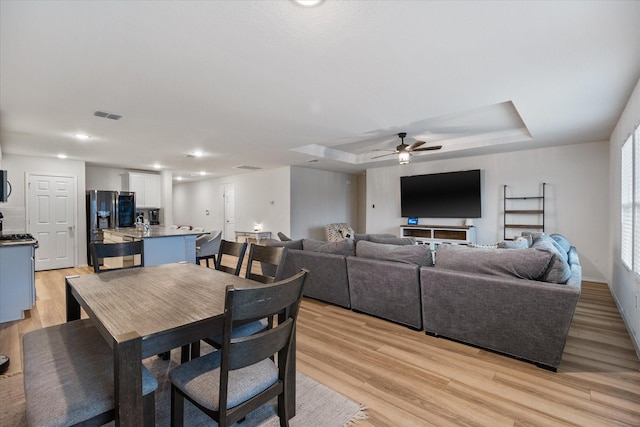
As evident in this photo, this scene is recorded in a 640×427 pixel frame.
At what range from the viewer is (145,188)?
7758 millimetres

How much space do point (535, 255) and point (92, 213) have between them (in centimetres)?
786

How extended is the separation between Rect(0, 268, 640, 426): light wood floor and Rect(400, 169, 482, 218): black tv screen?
3251 millimetres

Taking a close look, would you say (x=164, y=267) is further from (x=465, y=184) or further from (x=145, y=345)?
(x=465, y=184)

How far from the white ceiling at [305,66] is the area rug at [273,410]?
234 centimetres

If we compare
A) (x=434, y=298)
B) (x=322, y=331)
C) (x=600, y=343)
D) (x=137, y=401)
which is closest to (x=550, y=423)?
(x=434, y=298)

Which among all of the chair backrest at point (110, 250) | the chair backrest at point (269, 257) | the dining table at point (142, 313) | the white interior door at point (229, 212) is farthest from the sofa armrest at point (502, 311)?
the white interior door at point (229, 212)

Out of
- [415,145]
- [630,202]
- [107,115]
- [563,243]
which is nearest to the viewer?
[630,202]

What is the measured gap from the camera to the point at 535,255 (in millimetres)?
2334

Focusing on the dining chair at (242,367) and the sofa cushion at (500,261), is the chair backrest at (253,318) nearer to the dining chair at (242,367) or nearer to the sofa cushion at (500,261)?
the dining chair at (242,367)

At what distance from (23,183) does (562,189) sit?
10199 millimetres

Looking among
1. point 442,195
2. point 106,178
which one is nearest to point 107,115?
point 106,178

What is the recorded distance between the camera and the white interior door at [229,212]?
364 inches

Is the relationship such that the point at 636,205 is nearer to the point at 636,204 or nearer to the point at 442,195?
the point at 636,204

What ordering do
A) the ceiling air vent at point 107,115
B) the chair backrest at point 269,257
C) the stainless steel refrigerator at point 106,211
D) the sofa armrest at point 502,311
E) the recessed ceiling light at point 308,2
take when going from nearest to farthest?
the recessed ceiling light at point 308,2
the chair backrest at point 269,257
the sofa armrest at point 502,311
the ceiling air vent at point 107,115
the stainless steel refrigerator at point 106,211
